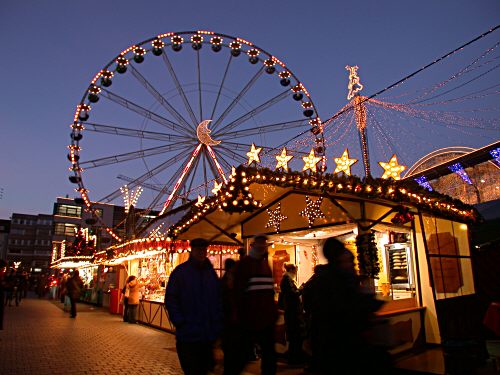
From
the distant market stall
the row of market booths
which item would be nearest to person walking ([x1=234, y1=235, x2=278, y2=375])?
the row of market booths

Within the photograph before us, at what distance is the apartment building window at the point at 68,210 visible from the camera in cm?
5659

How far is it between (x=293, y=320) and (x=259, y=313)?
117 inches

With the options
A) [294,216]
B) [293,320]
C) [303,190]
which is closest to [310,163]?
[303,190]

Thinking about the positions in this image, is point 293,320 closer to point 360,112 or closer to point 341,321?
point 341,321

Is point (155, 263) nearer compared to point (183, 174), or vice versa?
point (155, 263)

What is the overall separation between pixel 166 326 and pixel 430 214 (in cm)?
759

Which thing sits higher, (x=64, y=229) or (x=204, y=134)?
(x=64, y=229)

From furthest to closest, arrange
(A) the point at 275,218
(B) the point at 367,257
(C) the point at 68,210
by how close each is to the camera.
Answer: (C) the point at 68,210 < (A) the point at 275,218 < (B) the point at 367,257

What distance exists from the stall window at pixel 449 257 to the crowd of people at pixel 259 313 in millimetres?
5364

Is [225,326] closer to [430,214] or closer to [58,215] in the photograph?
[430,214]

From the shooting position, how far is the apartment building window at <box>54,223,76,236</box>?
55.3 metres

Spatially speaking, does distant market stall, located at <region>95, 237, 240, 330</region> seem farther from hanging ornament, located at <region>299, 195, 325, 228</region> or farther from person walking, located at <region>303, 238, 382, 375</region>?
person walking, located at <region>303, 238, 382, 375</region>

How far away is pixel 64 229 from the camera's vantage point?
5578 cm

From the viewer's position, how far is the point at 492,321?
5.93 m
